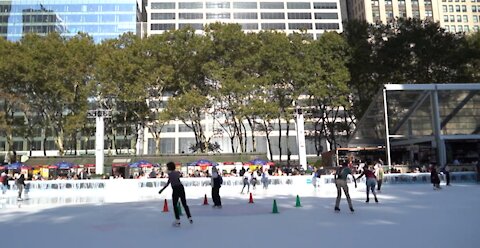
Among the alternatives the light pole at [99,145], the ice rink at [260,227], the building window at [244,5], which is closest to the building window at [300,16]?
the building window at [244,5]

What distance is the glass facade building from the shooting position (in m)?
87.0

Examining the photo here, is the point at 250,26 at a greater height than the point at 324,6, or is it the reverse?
the point at 324,6

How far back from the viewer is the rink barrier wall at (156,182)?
2644 cm

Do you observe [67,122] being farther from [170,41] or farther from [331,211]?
[331,211]

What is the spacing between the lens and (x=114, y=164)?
40.6m

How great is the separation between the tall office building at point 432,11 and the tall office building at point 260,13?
8030 millimetres


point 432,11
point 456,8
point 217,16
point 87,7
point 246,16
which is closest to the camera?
point 217,16

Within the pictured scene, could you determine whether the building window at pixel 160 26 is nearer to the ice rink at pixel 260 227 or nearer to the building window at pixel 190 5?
the building window at pixel 190 5

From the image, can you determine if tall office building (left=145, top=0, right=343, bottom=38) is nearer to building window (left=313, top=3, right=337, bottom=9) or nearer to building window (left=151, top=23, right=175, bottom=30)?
building window (left=313, top=3, right=337, bottom=9)

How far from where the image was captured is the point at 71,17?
290ft

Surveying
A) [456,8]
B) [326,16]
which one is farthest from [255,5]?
[456,8]

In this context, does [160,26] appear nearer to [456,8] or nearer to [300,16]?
[300,16]

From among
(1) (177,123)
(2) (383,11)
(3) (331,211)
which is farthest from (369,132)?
(2) (383,11)

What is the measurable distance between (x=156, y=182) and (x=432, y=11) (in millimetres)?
82862
